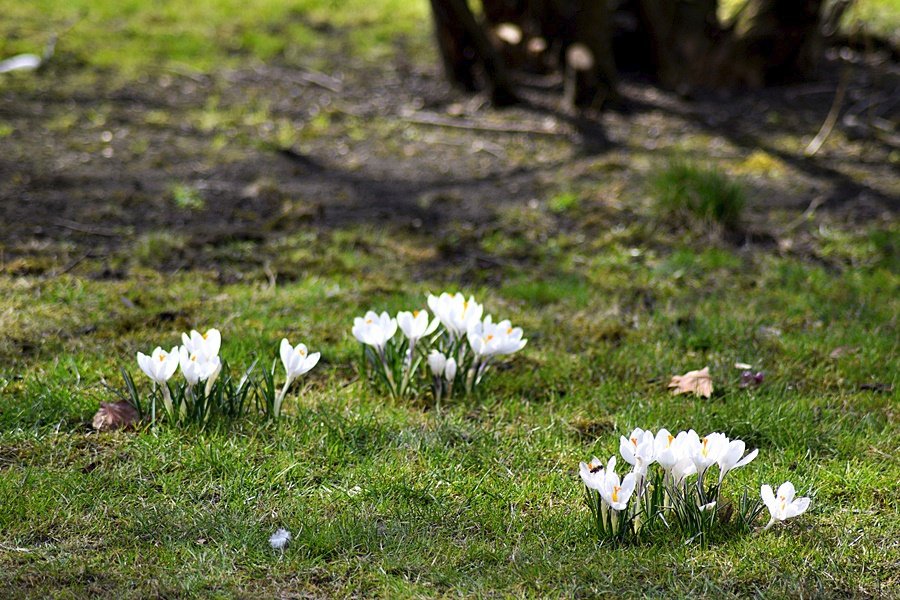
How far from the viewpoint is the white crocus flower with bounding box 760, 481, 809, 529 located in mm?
2650

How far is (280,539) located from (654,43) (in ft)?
23.1

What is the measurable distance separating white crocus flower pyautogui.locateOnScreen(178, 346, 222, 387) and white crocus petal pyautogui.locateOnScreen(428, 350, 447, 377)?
2.61 feet

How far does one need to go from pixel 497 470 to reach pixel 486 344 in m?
0.50

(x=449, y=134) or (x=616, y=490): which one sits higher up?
(x=616, y=490)

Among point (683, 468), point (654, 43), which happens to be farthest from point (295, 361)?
point (654, 43)

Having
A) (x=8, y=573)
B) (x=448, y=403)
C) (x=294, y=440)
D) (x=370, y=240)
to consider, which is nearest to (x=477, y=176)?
(x=370, y=240)

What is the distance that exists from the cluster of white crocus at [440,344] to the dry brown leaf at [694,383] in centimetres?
71

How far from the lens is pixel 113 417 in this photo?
3412 millimetres

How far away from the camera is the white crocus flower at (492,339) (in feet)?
11.5

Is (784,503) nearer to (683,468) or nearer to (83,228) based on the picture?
(683,468)

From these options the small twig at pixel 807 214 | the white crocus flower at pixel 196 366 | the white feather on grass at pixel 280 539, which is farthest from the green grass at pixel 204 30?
the white feather on grass at pixel 280 539

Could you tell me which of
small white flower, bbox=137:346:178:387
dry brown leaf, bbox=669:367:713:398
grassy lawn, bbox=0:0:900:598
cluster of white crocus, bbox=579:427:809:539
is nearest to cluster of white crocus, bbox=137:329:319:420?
small white flower, bbox=137:346:178:387

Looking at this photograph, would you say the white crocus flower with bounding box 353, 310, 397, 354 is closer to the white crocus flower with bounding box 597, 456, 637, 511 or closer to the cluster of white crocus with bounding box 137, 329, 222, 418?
the cluster of white crocus with bounding box 137, 329, 222, 418

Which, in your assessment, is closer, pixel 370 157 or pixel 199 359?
pixel 199 359
